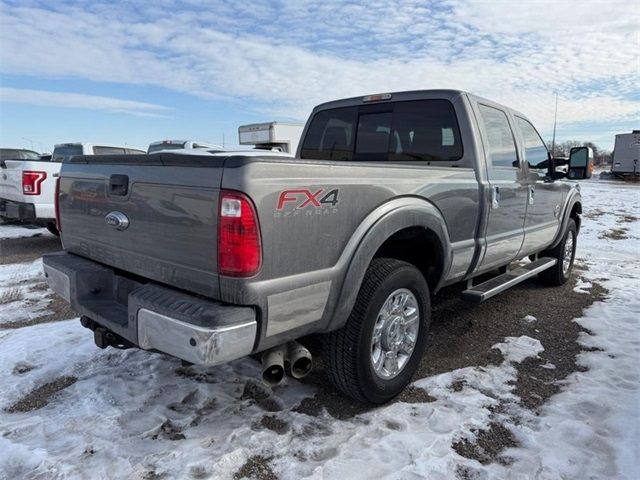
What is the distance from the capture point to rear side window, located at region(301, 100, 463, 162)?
388 centimetres

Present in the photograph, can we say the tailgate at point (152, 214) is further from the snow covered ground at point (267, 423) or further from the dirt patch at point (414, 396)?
the dirt patch at point (414, 396)

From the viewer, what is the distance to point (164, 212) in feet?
7.82

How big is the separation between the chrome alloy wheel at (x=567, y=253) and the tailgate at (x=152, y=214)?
5.27m

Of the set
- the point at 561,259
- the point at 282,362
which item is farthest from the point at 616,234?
the point at 282,362

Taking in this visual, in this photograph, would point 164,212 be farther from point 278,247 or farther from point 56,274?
point 56,274

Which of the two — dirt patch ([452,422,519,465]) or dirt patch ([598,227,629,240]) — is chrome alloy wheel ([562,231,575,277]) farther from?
dirt patch ([598,227,629,240])

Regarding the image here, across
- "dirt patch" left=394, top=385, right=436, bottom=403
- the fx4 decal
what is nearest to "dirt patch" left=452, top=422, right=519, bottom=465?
"dirt patch" left=394, top=385, right=436, bottom=403

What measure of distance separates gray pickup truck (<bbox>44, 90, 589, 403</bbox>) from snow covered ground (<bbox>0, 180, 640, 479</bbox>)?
367 mm

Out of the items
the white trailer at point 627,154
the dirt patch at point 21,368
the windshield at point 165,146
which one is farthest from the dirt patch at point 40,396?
the white trailer at point 627,154

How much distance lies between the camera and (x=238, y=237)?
2.13 m

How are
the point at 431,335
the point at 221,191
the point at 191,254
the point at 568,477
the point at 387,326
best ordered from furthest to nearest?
the point at 431,335, the point at 387,326, the point at 568,477, the point at 191,254, the point at 221,191

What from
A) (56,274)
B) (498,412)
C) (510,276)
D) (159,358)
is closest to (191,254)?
(56,274)

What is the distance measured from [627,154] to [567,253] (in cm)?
3526

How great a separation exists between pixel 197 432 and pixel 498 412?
186cm
